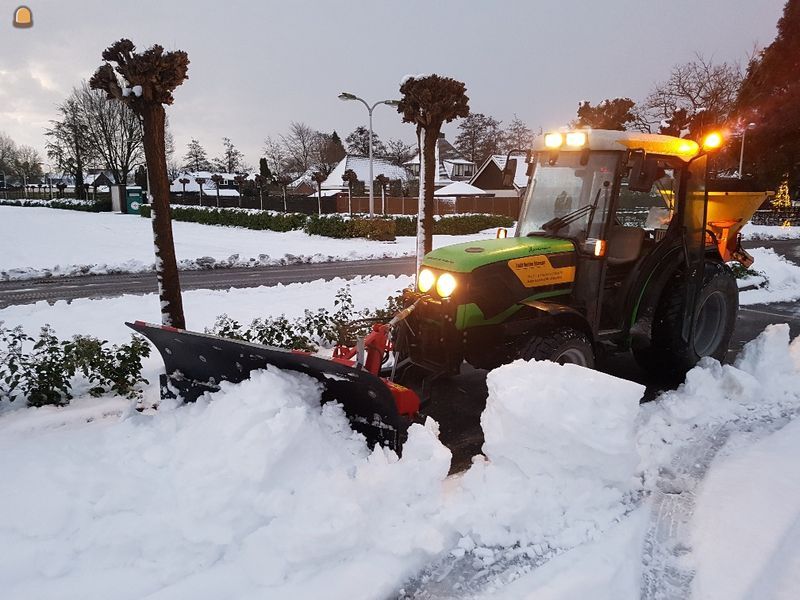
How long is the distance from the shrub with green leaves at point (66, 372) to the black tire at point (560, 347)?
3409mm

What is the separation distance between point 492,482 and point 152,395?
3.20 meters

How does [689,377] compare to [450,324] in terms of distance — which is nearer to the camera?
[450,324]

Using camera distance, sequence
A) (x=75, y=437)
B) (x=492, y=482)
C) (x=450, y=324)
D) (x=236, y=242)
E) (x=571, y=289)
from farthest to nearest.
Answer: (x=236, y=242), (x=571, y=289), (x=450, y=324), (x=75, y=437), (x=492, y=482)

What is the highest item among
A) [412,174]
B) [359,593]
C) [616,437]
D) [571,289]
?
[412,174]

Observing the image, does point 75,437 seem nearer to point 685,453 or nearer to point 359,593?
point 359,593

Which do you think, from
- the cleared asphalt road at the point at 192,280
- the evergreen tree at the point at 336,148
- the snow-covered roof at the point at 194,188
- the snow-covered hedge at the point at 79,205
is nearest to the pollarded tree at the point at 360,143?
the evergreen tree at the point at 336,148

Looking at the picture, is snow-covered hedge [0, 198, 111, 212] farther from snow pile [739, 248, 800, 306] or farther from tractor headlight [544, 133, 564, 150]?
tractor headlight [544, 133, 564, 150]

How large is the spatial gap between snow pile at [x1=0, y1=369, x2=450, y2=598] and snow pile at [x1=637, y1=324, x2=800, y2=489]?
1838 millimetres

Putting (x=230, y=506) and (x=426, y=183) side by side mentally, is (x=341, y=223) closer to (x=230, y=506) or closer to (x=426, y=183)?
(x=426, y=183)

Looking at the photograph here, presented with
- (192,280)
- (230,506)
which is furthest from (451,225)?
(230,506)

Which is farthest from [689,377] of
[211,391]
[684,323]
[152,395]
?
[152,395]

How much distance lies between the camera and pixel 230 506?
9.91 feet

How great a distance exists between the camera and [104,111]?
5731cm

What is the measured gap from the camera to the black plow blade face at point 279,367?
334 cm
